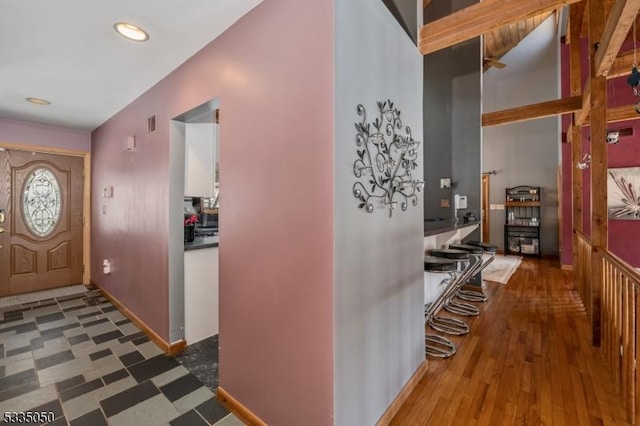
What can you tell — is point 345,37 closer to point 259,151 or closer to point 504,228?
point 259,151

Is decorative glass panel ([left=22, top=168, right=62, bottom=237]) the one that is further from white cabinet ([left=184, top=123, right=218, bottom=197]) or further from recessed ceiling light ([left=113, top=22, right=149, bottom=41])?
recessed ceiling light ([left=113, top=22, right=149, bottom=41])

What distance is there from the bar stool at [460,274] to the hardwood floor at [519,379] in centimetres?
18

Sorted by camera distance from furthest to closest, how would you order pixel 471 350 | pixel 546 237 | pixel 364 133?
pixel 546 237 < pixel 471 350 < pixel 364 133

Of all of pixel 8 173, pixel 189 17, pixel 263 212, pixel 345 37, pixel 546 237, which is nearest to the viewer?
pixel 345 37

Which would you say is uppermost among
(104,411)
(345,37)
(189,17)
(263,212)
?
(189,17)

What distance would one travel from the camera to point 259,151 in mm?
1643

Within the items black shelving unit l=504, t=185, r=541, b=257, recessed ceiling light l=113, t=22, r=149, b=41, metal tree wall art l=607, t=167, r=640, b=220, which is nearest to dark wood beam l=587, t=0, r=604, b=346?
metal tree wall art l=607, t=167, r=640, b=220

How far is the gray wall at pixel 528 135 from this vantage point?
23.0 feet

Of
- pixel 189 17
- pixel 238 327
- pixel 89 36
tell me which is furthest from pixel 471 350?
pixel 89 36

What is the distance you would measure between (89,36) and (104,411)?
250 cm

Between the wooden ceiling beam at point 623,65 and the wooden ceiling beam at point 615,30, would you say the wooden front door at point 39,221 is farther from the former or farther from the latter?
the wooden ceiling beam at point 623,65

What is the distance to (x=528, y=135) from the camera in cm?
732

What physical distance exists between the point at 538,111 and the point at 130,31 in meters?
5.46

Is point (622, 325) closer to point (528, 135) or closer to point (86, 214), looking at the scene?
point (86, 214)
